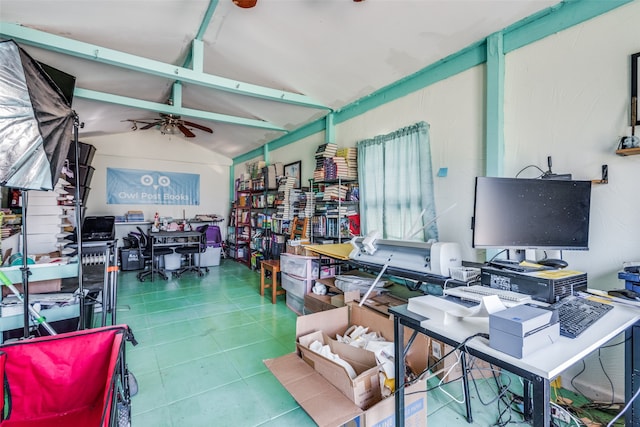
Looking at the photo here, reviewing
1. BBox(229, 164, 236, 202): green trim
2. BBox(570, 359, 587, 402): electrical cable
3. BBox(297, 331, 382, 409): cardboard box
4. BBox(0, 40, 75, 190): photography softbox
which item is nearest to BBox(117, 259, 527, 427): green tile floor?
BBox(297, 331, 382, 409): cardboard box

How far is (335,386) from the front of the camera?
5.19 feet

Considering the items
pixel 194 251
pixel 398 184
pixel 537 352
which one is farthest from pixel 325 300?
pixel 194 251

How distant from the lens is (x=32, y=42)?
2.59m

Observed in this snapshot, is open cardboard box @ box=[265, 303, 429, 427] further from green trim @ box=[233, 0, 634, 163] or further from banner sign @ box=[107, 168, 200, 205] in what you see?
banner sign @ box=[107, 168, 200, 205]

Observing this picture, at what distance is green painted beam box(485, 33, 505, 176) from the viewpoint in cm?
229

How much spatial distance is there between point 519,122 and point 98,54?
387 centimetres

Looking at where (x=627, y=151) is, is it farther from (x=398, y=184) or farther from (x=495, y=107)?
(x=398, y=184)

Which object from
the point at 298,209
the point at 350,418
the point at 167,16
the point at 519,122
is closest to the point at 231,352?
the point at 350,418

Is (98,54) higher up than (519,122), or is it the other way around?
(98,54)

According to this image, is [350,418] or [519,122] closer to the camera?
[350,418]

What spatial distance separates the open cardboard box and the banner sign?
20.7 feet

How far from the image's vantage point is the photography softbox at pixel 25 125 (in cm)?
151

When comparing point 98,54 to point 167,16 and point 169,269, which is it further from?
point 169,269

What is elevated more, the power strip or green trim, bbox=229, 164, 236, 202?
green trim, bbox=229, 164, 236, 202
